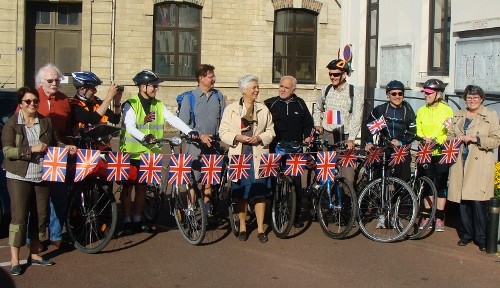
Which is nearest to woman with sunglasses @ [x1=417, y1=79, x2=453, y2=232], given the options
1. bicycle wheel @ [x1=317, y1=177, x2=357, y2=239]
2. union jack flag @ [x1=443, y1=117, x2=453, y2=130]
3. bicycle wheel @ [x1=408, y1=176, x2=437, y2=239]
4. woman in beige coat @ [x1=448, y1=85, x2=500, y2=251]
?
bicycle wheel @ [x1=408, y1=176, x2=437, y2=239]

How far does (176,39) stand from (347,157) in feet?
50.9

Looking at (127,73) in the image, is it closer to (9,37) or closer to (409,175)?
(9,37)

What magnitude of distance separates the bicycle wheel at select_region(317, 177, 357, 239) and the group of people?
38 centimetres

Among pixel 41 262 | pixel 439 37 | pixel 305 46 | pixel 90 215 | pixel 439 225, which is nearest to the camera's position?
pixel 41 262

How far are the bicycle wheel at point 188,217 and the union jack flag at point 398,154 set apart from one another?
7.29 feet

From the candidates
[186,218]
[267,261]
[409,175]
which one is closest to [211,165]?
[186,218]

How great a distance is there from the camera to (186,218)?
337 inches

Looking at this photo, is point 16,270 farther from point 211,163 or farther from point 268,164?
point 268,164

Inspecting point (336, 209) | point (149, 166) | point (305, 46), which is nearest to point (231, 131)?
point (149, 166)

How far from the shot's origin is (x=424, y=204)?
916cm

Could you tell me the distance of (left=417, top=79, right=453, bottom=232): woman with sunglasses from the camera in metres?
9.20

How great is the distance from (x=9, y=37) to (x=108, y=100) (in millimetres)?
15500

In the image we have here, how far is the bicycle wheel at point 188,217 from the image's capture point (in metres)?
8.42

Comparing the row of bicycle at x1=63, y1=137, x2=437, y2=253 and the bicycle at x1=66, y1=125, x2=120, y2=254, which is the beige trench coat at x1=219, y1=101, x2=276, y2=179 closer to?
the row of bicycle at x1=63, y1=137, x2=437, y2=253
